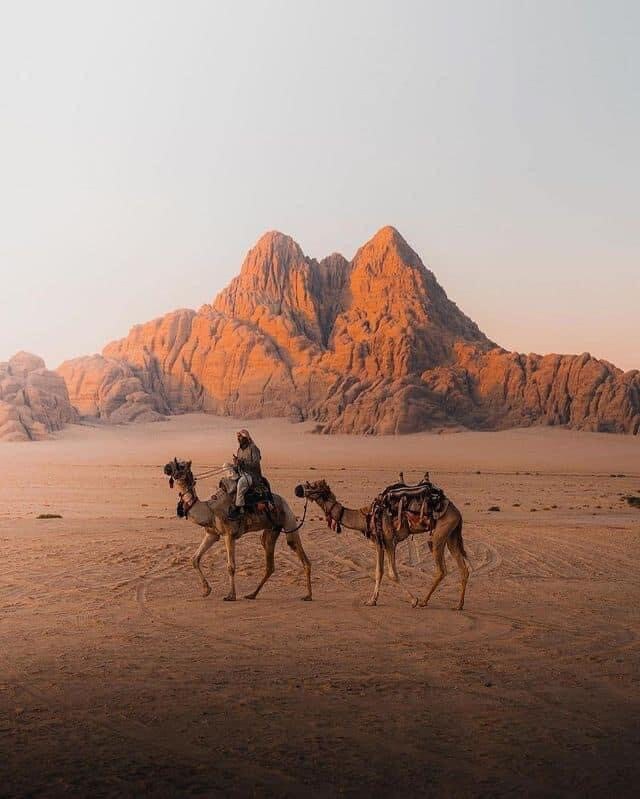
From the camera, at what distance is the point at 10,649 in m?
8.99

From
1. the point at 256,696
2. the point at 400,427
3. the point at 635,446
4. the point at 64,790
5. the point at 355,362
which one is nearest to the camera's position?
the point at 64,790

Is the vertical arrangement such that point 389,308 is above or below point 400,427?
above

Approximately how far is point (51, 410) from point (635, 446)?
6340 centimetres

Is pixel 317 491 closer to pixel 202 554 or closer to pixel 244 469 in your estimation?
A: pixel 244 469

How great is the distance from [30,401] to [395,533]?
289 feet

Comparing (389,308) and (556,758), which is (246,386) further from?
(556,758)

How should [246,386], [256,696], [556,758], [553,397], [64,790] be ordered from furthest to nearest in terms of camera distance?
[246,386] → [553,397] → [256,696] → [556,758] → [64,790]

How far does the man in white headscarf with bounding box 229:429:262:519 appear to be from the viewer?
39.5 ft

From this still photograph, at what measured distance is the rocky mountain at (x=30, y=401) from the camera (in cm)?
8656

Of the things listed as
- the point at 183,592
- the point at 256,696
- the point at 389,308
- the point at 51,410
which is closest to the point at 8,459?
the point at 51,410

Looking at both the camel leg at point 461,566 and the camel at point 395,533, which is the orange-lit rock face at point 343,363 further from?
the camel leg at point 461,566

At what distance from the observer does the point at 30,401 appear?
303 feet

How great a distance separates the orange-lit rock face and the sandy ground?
66621 mm

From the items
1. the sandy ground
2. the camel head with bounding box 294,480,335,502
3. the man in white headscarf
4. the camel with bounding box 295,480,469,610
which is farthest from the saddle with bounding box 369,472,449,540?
the man in white headscarf
